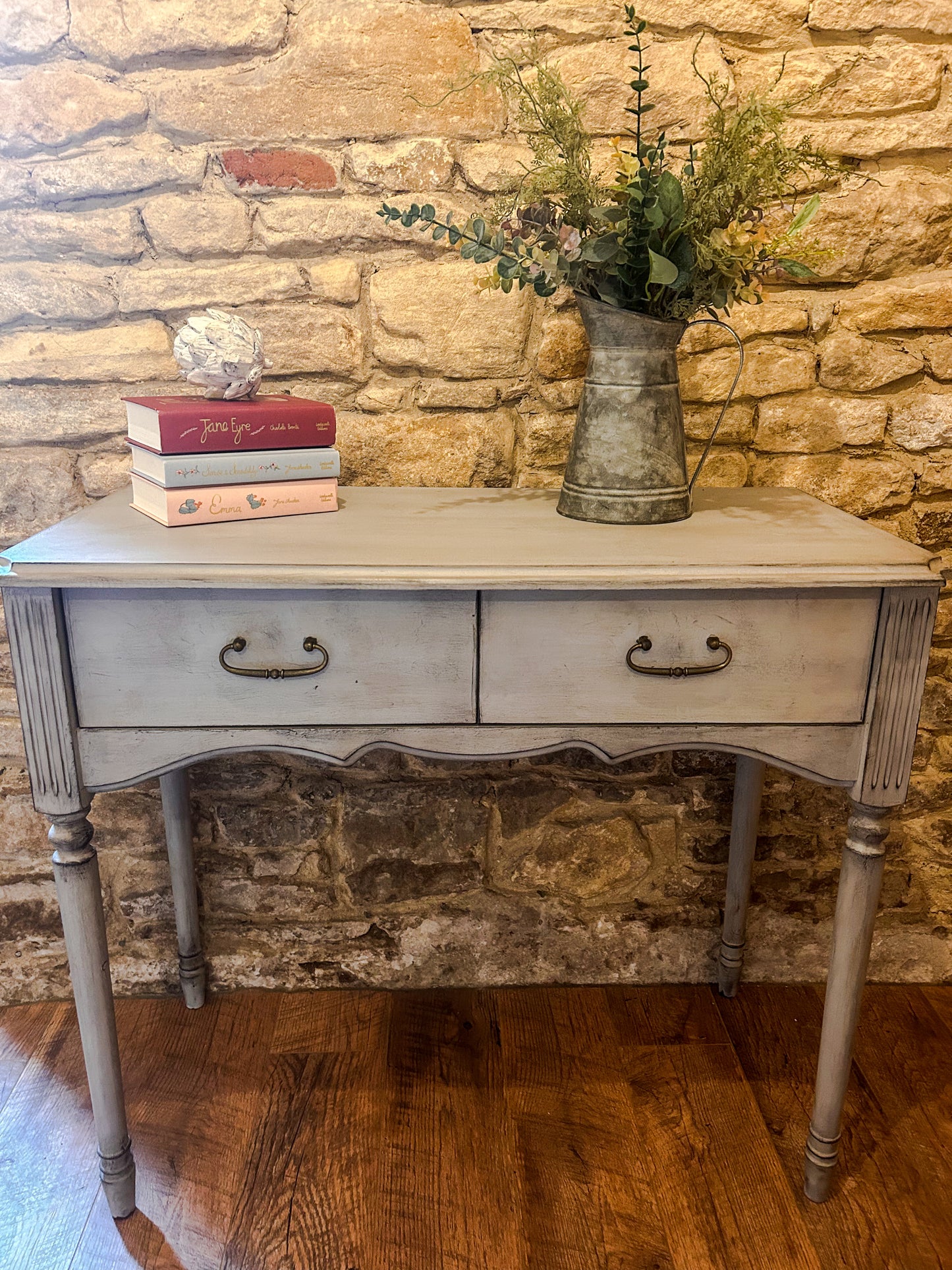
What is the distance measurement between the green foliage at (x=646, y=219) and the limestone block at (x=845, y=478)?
454 mm

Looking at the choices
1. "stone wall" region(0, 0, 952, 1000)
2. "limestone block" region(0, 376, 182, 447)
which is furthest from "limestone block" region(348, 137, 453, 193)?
"limestone block" region(0, 376, 182, 447)

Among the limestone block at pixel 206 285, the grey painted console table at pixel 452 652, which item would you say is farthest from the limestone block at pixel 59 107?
the grey painted console table at pixel 452 652

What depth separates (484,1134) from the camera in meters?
1.66

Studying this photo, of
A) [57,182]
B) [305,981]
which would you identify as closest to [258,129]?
[57,182]

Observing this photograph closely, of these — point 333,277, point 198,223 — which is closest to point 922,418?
point 333,277

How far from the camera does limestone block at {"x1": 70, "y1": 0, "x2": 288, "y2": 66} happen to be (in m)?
1.58

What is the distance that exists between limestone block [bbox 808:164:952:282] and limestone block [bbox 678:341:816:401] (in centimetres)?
16

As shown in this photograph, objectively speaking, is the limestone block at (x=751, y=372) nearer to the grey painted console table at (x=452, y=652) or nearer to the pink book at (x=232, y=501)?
the grey painted console table at (x=452, y=652)

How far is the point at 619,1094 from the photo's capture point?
1.75m

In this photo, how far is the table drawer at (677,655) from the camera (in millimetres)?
1275

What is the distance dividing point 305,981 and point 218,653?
1034mm

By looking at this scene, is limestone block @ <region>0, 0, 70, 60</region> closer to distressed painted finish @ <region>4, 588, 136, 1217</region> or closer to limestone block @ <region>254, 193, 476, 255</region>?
limestone block @ <region>254, 193, 476, 255</region>

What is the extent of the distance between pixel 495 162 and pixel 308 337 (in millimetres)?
454

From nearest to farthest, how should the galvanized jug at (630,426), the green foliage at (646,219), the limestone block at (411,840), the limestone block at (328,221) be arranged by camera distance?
the green foliage at (646,219)
the galvanized jug at (630,426)
the limestone block at (328,221)
the limestone block at (411,840)
